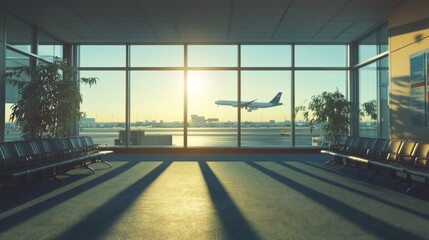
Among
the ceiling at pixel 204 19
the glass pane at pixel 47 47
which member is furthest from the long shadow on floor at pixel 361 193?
the glass pane at pixel 47 47

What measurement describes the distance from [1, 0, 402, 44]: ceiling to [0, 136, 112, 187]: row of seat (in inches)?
108

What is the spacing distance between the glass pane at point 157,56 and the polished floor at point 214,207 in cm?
467

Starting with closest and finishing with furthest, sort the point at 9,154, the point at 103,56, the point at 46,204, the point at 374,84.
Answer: the point at 46,204
the point at 9,154
the point at 374,84
the point at 103,56

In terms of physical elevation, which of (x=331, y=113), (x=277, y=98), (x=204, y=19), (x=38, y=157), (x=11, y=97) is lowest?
(x=38, y=157)

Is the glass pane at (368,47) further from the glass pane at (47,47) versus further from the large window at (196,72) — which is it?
the glass pane at (47,47)

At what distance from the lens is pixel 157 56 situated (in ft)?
32.8

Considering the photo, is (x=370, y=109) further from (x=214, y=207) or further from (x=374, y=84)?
(x=214, y=207)

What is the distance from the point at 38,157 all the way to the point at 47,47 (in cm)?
453

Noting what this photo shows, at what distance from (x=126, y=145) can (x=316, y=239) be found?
831cm

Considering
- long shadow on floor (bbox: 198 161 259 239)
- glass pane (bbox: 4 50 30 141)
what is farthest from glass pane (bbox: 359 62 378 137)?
glass pane (bbox: 4 50 30 141)

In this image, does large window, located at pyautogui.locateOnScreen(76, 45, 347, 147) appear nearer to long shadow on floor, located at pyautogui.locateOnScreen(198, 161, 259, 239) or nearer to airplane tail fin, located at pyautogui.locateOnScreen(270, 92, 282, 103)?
long shadow on floor, located at pyautogui.locateOnScreen(198, 161, 259, 239)

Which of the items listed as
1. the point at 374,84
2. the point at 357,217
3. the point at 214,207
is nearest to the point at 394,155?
the point at 357,217

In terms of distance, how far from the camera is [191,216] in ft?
11.1

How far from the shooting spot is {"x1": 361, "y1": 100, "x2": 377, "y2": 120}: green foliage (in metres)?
8.67
